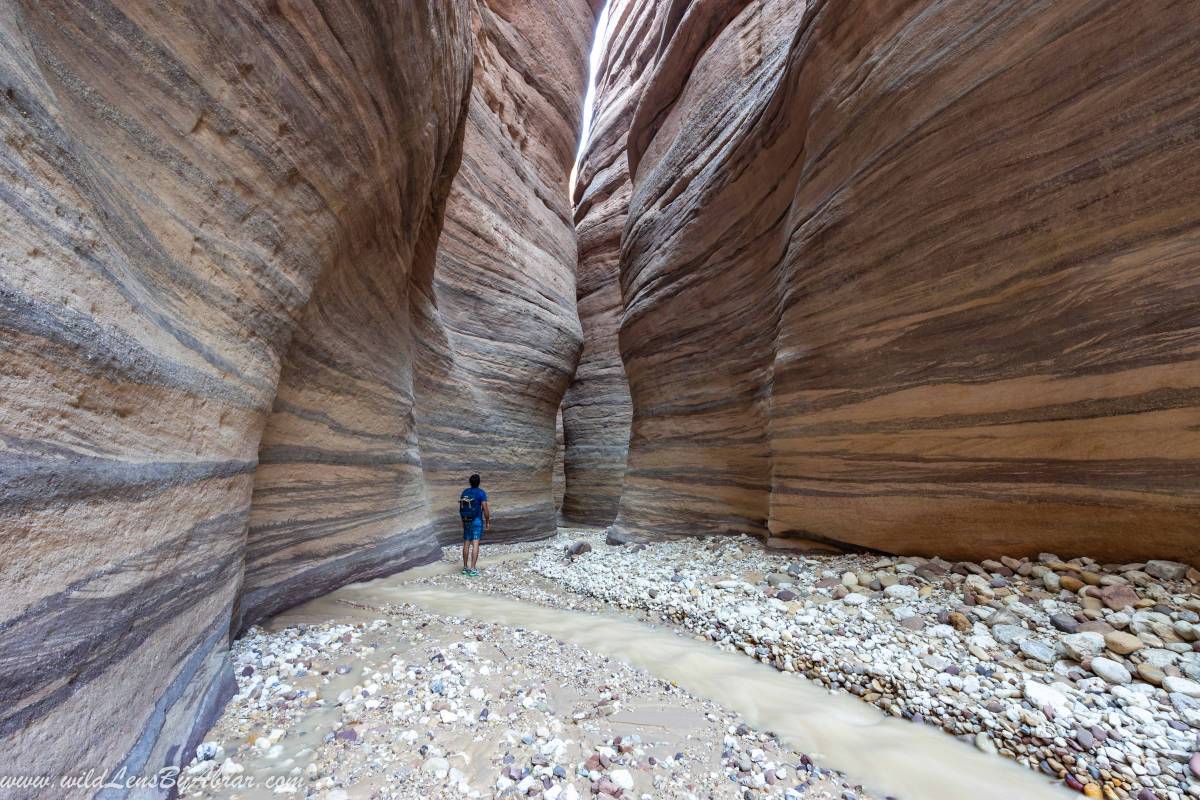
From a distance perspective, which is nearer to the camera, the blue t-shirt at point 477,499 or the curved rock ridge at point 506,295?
the blue t-shirt at point 477,499

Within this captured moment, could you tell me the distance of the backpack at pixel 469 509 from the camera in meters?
5.80

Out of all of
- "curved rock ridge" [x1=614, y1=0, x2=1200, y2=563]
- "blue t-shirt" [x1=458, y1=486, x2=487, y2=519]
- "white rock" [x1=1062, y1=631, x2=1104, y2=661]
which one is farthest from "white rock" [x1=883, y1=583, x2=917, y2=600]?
"blue t-shirt" [x1=458, y1=486, x2=487, y2=519]

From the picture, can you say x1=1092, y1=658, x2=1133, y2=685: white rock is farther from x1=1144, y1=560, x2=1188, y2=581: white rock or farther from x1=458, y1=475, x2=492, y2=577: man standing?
x1=458, y1=475, x2=492, y2=577: man standing

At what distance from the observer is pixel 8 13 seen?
54.7 inches

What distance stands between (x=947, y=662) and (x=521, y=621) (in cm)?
257

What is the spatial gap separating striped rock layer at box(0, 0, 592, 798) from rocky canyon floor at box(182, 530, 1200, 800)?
0.48 metres

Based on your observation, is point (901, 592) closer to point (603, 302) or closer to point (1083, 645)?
point (1083, 645)

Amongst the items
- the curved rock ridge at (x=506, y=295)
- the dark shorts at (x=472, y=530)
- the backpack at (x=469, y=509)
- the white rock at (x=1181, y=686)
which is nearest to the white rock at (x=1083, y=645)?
the white rock at (x=1181, y=686)

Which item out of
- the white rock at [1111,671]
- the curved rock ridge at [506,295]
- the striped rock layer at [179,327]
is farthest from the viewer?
the curved rock ridge at [506,295]

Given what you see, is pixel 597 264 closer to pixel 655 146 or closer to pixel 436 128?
pixel 655 146

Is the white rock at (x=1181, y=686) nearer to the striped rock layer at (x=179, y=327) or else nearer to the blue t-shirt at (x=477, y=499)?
the striped rock layer at (x=179, y=327)

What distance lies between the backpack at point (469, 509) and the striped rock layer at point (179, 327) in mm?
1371

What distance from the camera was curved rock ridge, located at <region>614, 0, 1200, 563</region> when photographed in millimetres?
2363

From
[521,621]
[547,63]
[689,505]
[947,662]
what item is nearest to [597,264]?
[547,63]
